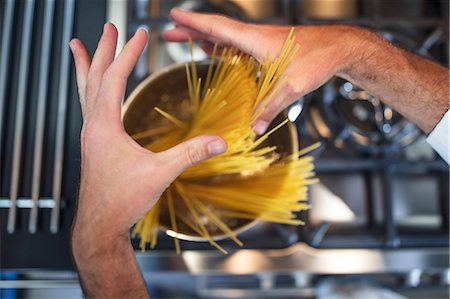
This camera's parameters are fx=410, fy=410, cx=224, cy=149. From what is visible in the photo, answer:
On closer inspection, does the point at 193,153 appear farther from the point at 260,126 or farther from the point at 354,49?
the point at 354,49

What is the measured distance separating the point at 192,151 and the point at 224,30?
0.18 meters

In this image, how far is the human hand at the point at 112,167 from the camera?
0.39 metres

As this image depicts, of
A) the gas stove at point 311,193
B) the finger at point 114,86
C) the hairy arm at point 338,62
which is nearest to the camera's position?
the finger at point 114,86

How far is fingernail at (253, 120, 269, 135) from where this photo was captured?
0.47 metres

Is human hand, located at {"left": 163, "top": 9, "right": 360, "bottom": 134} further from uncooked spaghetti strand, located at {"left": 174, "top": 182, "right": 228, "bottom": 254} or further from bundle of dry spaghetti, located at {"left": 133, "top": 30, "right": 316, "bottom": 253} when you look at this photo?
uncooked spaghetti strand, located at {"left": 174, "top": 182, "right": 228, "bottom": 254}

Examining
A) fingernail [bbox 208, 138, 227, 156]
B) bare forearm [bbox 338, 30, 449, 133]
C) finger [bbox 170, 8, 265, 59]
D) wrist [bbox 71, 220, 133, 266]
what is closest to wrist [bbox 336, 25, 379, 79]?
bare forearm [bbox 338, 30, 449, 133]

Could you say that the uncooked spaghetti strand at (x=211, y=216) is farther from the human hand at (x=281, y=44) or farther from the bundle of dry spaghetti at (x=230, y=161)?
the human hand at (x=281, y=44)

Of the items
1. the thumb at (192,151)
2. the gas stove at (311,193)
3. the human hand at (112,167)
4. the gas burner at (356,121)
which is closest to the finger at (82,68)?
the human hand at (112,167)

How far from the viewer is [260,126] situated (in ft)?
1.54

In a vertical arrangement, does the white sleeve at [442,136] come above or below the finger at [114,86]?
below

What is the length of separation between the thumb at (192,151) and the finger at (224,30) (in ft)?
0.49

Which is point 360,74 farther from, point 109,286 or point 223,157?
point 109,286

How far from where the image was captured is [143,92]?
0.49m

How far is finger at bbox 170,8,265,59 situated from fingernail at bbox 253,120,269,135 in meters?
0.08
